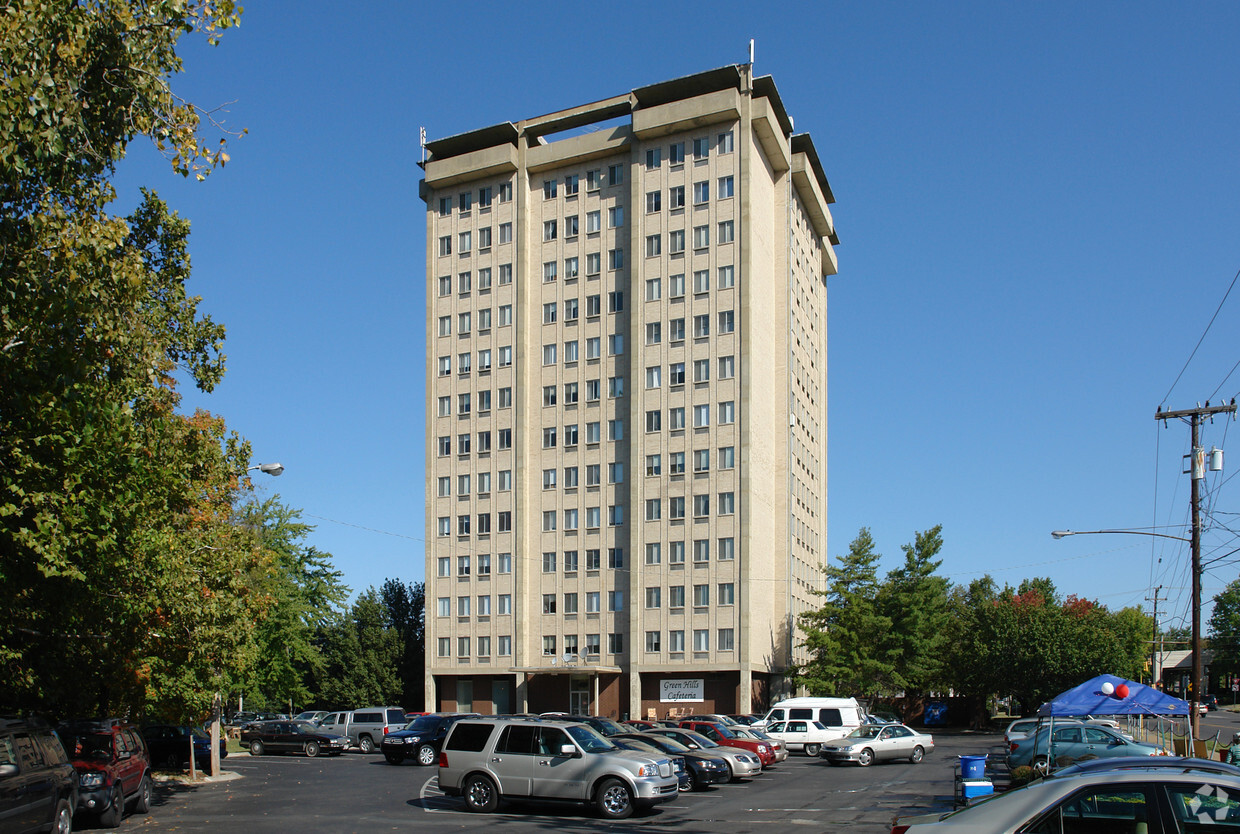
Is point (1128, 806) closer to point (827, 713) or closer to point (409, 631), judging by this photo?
point (827, 713)

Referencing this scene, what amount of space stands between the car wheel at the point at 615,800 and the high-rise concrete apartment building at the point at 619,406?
41450 mm

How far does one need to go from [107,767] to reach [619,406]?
4889 cm

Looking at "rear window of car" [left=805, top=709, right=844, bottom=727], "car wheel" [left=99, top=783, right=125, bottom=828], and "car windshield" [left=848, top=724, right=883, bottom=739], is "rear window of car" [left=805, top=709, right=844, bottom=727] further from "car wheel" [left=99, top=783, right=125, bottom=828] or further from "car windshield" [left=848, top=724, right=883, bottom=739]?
"car wheel" [left=99, top=783, right=125, bottom=828]

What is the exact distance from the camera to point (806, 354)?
80688mm

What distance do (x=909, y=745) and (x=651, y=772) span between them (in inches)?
873

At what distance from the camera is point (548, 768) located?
21344 millimetres

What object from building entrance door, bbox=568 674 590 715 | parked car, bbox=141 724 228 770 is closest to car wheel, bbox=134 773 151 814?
parked car, bbox=141 724 228 770

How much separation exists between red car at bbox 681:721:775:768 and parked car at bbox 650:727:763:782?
2.61 m

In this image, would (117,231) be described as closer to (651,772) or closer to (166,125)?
(166,125)

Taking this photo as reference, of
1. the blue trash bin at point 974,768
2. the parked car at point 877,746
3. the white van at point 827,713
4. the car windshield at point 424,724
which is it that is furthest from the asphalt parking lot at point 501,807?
the white van at point 827,713

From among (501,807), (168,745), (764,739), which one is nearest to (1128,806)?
(501,807)

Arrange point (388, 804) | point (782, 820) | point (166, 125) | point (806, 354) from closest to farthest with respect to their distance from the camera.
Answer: point (166, 125) → point (782, 820) → point (388, 804) → point (806, 354)

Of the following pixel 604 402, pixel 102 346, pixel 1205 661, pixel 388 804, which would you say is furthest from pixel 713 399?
pixel 1205 661

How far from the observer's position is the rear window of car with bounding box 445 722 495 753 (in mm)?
22250
